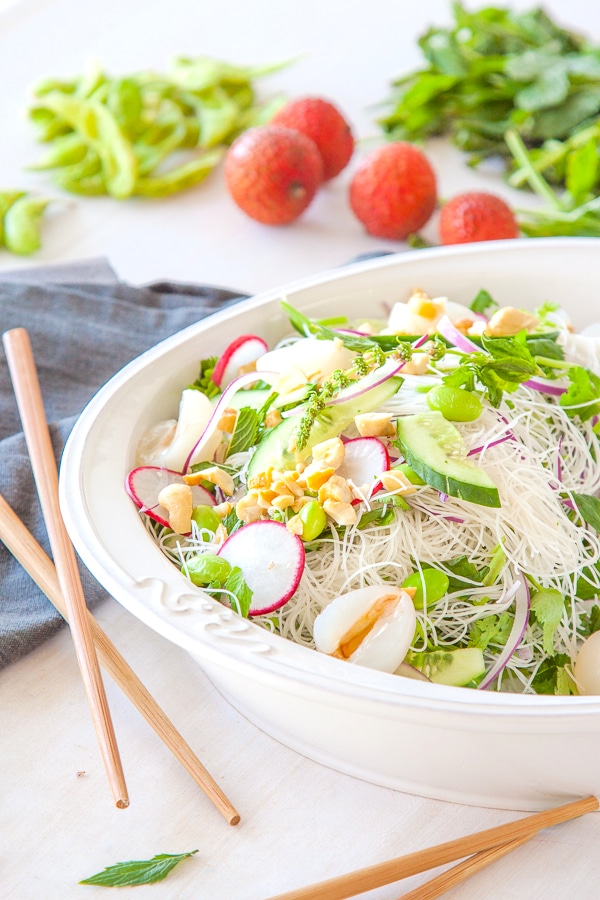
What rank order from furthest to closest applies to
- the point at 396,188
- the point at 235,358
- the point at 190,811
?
the point at 396,188, the point at 235,358, the point at 190,811

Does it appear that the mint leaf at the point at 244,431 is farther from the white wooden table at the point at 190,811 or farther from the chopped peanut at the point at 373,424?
the white wooden table at the point at 190,811

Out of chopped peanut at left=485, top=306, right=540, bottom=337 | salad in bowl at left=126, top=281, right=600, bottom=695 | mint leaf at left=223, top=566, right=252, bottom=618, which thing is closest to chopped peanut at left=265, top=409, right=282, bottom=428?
salad in bowl at left=126, top=281, right=600, bottom=695

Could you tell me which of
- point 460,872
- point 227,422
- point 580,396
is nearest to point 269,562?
point 227,422

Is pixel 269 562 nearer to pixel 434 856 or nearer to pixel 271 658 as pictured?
pixel 271 658

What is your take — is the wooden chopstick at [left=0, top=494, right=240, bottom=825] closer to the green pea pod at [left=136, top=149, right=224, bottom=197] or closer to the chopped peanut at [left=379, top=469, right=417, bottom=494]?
the chopped peanut at [left=379, top=469, right=417, bottom=494]

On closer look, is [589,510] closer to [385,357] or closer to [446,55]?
[385,357]

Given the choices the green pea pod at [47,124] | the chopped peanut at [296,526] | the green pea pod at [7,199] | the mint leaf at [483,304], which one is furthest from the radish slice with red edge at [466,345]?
the green pea pod at [47,124]

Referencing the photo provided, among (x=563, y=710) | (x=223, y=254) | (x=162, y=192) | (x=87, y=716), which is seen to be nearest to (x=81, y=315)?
(x=223, y=254)
